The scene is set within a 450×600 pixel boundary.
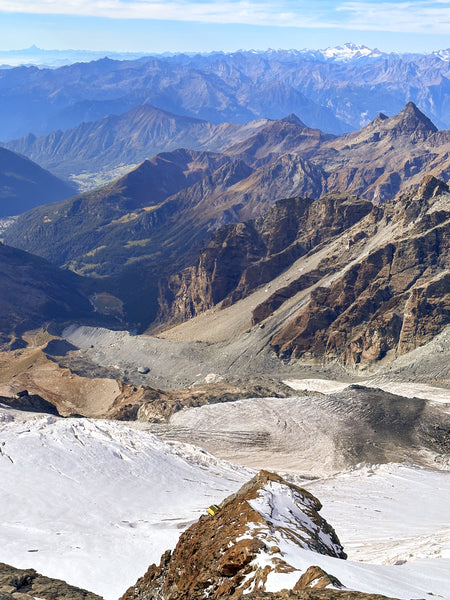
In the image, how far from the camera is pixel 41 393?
4225 inches

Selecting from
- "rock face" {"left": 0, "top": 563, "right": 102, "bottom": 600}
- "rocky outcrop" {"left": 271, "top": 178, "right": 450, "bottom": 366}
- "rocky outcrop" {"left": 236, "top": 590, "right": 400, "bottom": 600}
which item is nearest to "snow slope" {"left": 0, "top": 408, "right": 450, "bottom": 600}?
"rocky outcrop" {"left": 236, "top": 590, "right": 400, "bottom": 600}

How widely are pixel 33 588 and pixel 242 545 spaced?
13.2 metres

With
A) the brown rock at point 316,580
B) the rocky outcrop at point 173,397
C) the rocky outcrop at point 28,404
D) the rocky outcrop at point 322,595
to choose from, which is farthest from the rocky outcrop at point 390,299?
the rocky outcrop at point 322,595

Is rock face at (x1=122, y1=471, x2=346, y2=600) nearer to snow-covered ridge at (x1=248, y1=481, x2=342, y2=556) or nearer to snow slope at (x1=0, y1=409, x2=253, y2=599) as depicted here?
snow-covered ridge at (x1=248, y1=481, x2=342, y2=556)

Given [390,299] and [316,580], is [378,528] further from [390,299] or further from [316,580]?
[390,299]

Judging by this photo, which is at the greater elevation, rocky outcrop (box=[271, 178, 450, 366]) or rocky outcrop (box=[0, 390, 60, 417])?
rocky outcrop (box=[271, 178, 450, 366])

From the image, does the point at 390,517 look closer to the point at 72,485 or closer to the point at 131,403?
the point at 72,485

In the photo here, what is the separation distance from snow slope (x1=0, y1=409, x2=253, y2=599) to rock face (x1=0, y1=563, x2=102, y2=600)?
1879 millimetres

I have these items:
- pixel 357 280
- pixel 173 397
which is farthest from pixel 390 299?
pixel 173 397

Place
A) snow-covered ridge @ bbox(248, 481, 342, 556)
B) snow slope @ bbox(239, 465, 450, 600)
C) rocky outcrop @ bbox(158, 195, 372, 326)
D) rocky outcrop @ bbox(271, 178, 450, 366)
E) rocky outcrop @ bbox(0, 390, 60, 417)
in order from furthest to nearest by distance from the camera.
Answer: rocky outcrop @ bbox(158, 195, 372, 326)
rocky outcrop @ bbox(271, 178, 450, 366)
rocky outcrop @ bbox(0, 390, 60, 417)
snow-covered ridge @ bbox(248, 481, 342, 556)
snow slope @ bbox(239, 465, 450, 600)

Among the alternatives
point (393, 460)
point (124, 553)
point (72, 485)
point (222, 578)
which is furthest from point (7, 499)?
point (393, 460)

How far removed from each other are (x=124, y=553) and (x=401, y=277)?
3880 inches

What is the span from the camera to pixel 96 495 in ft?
161

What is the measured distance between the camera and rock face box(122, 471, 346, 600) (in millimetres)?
22922
